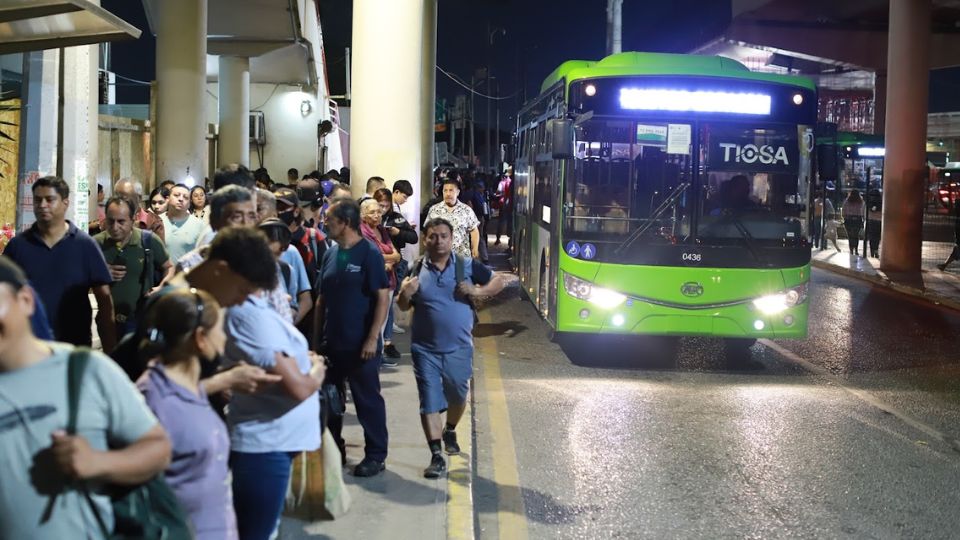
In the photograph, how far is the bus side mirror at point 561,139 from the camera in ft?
36.1

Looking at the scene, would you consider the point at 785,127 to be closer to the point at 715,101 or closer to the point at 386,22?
the point at 715,101

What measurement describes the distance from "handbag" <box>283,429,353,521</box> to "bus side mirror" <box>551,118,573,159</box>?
6.86 metres

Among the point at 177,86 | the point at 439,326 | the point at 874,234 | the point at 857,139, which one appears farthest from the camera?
the point at 857,139

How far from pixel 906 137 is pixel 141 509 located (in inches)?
932

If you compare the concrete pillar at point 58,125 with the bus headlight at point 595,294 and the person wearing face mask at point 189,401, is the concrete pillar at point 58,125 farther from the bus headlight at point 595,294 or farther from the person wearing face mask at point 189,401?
the person wearing face mask at point 189,401

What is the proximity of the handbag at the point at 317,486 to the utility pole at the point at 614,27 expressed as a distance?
24.8 metres

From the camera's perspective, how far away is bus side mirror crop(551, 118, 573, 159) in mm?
11016

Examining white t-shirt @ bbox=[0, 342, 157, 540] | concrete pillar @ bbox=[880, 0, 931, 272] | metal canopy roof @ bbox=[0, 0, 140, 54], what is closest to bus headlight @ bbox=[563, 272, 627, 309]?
metal canopy roof @ bbox=[0, 0, 140, 54]

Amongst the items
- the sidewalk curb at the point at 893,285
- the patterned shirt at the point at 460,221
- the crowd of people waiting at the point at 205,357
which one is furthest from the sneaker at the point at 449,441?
the sidewalk curb at the point at 893,285

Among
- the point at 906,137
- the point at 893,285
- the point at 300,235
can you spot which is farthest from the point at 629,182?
the point at 906,137

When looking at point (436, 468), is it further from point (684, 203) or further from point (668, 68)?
point (668, 68)

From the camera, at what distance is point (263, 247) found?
377 cm

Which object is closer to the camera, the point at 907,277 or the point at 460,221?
the point at 460,221

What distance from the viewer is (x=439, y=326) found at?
23.3 ft
